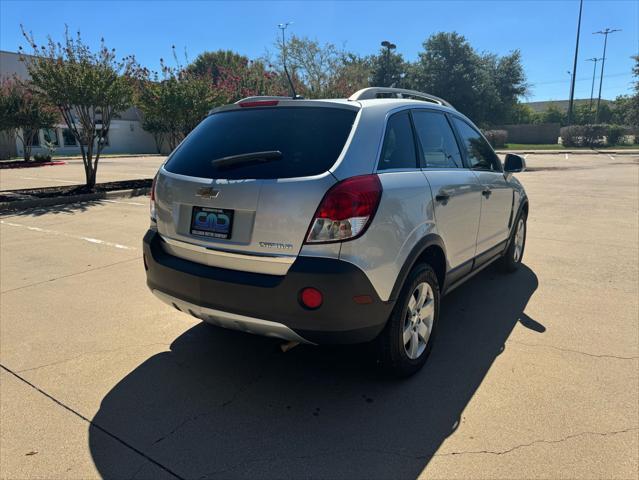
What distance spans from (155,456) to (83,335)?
1.82 m

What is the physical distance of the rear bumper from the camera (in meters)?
2.50

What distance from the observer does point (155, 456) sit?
242cm

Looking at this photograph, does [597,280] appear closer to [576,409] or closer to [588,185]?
[576,409]

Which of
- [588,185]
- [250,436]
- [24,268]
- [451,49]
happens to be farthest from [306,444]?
[451,49]

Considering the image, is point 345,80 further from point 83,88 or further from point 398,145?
point 398,145

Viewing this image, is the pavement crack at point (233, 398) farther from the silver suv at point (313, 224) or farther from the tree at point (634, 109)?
the tree at point (634, 109)

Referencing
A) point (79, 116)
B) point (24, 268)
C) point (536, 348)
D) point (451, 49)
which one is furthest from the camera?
point (451, 49)

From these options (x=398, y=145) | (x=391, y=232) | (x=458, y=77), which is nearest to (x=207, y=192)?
(x=391, y=232)

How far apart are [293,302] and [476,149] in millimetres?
2698

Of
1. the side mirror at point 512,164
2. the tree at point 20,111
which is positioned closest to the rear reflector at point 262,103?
the side mirror at point 512,164

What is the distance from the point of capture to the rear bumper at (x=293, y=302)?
2.50 metres

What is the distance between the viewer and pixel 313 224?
8.32ft

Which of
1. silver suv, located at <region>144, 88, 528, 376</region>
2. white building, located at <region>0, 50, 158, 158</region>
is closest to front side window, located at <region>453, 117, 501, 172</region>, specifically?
silver suv, located at <region>144, 88, 528, 376</region>

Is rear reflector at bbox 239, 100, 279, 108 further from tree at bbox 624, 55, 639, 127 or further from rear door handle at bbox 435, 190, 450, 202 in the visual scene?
tree at bbox 624, 55, 639, 127
